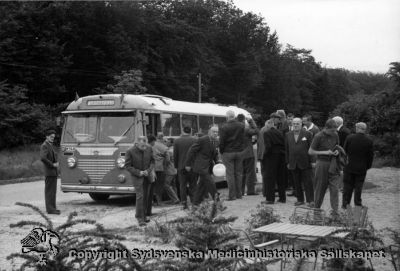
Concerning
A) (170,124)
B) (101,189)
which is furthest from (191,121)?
(101,189)

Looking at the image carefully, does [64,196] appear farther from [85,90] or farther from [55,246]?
[85,90]

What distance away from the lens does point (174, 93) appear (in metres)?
56.3

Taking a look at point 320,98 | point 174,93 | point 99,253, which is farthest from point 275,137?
point 320,98

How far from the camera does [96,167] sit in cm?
1539

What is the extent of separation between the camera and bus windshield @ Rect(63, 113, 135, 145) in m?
15.3

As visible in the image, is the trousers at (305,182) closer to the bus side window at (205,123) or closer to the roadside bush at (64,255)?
the bus side window at (205,123)

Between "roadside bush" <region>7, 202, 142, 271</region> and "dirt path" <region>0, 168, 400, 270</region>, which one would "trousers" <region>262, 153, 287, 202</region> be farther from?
"roadside bush" <region>7, 202, 142, 271</region>

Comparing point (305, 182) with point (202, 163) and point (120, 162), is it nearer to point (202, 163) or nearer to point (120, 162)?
point (202, 163)

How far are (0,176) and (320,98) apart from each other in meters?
86.3

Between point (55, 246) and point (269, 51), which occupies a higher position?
point (269, 51)

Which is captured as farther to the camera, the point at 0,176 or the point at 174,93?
the point at 174,93

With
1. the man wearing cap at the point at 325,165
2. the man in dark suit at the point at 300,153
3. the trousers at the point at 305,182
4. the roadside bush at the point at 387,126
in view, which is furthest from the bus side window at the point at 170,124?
the roadside bush at the point at 387,126

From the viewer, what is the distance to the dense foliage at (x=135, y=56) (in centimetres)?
3906

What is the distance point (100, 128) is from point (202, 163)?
11.2 feet
